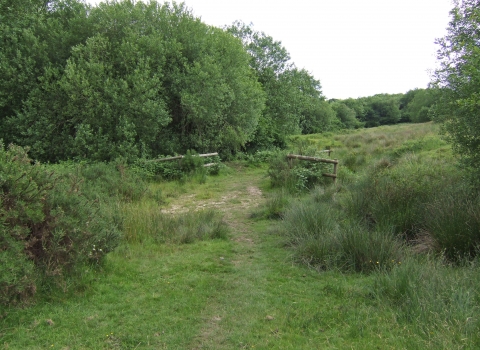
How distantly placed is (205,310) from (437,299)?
273cm

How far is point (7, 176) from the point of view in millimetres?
4094

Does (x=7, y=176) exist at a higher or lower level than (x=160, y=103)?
lower

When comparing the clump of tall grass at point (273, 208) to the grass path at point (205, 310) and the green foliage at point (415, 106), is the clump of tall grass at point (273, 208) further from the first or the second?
the green foliage at point (415, 106)

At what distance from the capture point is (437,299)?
12.0 feet

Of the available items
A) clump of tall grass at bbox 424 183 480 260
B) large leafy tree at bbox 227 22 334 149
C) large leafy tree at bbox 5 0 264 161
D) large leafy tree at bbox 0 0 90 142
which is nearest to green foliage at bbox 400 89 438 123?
large leafy tree at bbox 227 22 334 149

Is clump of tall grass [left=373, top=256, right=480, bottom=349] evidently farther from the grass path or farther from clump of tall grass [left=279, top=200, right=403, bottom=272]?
clump of tall grass [left=279, top=200, right=403, bottom=272]

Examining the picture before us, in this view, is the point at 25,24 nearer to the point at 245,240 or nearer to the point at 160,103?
the point at 160,103

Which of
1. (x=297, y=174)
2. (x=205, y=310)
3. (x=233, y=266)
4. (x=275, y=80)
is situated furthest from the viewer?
(x=275, y=80)

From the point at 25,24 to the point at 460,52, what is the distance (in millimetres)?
17784

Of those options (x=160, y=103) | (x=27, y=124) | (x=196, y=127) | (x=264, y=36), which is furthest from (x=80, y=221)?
(x=264, y=36)

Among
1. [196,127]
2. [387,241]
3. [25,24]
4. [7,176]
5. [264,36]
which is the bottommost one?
[387,241]

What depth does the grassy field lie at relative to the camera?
3482 millimetres

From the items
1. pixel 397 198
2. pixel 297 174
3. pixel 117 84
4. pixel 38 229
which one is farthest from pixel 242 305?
pixel 117 84

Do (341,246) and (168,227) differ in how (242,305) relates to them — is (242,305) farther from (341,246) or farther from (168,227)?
(168,227)
